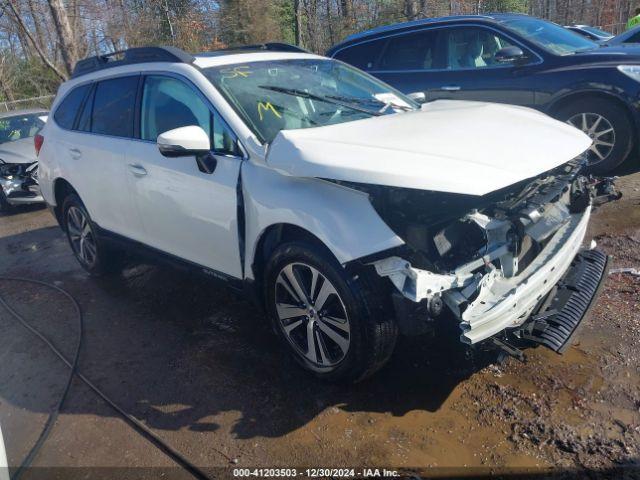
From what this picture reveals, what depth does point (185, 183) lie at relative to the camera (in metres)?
3.58

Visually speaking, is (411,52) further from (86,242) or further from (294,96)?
(86,242)

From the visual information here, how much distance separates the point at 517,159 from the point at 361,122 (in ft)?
3.41

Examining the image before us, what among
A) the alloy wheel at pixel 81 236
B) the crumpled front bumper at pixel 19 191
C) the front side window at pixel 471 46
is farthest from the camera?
the crumpled front bumper at pixel 19 191

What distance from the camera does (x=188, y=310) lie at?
4.41m

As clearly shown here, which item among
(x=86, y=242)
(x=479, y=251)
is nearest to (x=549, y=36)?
(x=479, y=251)

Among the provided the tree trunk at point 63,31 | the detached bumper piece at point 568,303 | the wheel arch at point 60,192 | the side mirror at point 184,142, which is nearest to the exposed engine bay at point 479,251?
the detached bumper piece at point 568,303

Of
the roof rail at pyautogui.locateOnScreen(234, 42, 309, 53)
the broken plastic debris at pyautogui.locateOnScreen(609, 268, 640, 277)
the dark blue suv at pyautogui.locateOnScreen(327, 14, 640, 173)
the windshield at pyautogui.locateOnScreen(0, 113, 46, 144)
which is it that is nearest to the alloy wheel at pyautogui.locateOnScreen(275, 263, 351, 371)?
the roof rail at pyautogui.locateOnScreen(234, 42, 309, 53)

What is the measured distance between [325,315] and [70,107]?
11.6 feet

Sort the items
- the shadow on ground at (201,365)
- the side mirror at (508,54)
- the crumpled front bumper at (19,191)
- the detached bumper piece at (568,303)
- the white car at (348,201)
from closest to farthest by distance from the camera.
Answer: the white car at (348,201), the detached bumper piece at (568,303), the shadow on ground at (201,365), the side mirror at (508,54), the crumpled front bumper at (19,191)

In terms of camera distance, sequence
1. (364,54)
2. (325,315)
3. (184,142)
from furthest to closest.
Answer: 1. (364,54)
2. (184,142)
3. (325,315)

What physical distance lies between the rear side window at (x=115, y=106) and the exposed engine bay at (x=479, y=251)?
226 cm

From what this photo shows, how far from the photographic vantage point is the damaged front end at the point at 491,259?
2.51 metres

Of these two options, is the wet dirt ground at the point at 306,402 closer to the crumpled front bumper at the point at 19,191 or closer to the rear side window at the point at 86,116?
the rear side window at the point at 86,116

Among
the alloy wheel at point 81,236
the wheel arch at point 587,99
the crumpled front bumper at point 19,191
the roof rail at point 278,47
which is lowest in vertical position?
the crumpled front bumper at point 19,191
